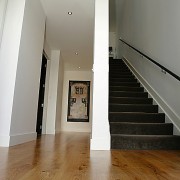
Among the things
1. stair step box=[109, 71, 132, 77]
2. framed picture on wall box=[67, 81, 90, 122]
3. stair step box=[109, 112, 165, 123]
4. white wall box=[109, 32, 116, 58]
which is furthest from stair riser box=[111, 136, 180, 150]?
white wall box=[109, 32, 116, 58]

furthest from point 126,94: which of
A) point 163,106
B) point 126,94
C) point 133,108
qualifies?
point 163,106

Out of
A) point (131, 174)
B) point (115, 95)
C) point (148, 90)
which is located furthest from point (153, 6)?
point (131, 174)

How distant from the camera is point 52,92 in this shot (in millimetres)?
6535

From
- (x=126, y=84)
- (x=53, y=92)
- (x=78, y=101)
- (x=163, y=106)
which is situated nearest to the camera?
(x=163, y=106)

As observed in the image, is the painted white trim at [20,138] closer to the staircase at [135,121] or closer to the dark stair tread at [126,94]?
the staircase at [135,121]

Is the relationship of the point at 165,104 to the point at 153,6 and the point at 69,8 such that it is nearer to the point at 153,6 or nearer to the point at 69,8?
the point at 153,6

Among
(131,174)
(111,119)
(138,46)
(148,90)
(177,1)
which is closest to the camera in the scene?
(131,174)

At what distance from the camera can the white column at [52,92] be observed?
6.27 m

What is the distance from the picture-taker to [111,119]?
128 inches

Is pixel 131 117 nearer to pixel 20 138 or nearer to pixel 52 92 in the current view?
pixel 20 138

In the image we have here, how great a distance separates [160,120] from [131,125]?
63cm

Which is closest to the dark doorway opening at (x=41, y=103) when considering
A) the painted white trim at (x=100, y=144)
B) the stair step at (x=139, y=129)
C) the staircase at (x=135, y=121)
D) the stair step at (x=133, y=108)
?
the staircase at (x=135, y=121)

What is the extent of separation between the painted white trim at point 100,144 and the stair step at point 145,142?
0.34ft

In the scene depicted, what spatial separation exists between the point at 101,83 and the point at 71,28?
10.3ft
